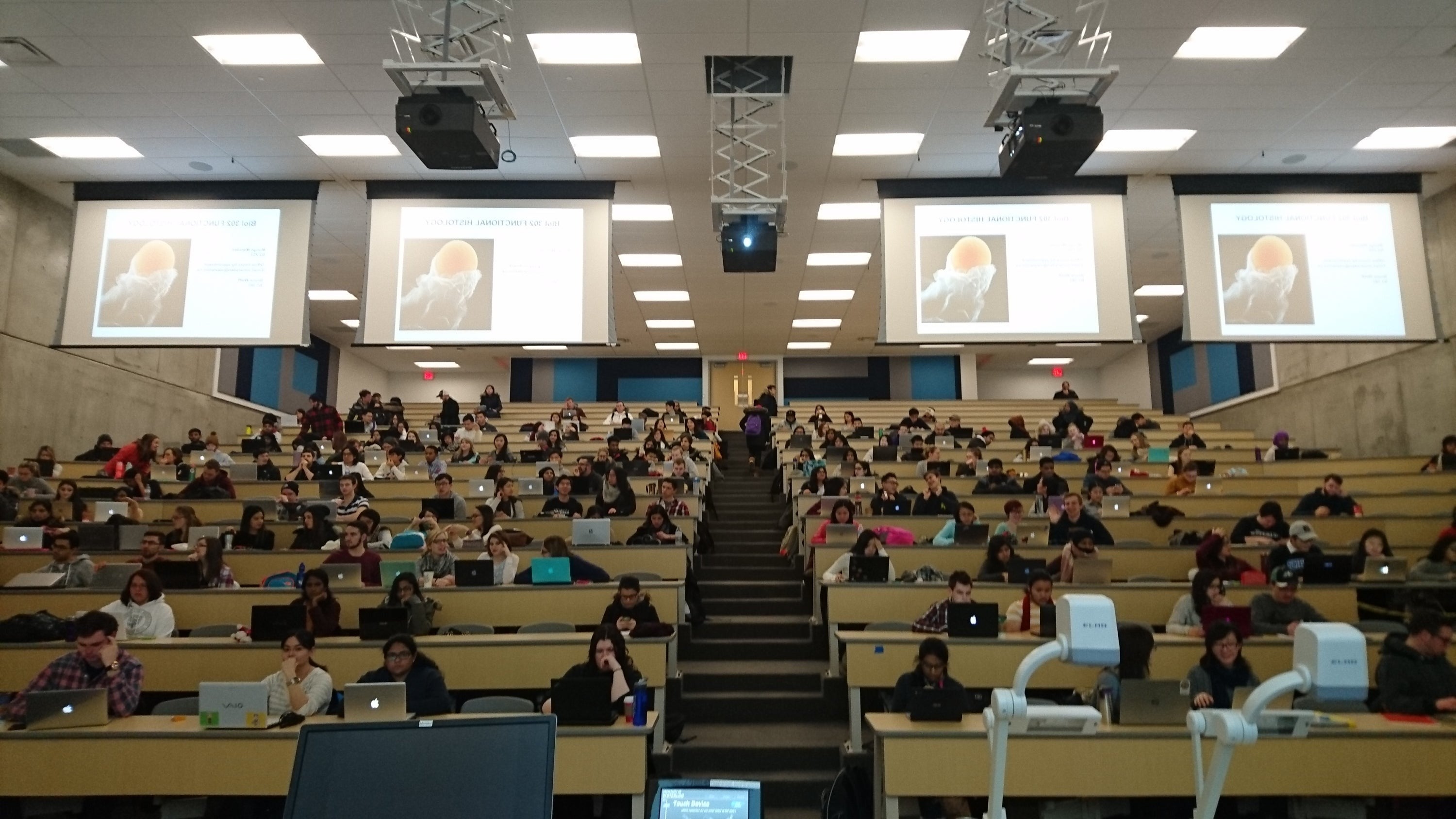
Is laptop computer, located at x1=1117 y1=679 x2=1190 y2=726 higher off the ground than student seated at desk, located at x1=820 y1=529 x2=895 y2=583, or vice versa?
student seated at desk, located at x1=820 y1=529 x2=895 y2=583

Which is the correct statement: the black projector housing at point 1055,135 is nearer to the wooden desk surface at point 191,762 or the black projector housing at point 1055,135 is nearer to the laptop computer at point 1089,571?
the laptop computer at point 1089,571

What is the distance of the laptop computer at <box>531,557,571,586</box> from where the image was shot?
7.58 metres

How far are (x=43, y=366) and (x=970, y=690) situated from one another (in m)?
12.5

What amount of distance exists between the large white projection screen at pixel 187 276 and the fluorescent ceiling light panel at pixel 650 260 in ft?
17.5

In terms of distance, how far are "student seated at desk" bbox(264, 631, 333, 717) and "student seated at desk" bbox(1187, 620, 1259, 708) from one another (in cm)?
522

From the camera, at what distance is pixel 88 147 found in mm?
10484

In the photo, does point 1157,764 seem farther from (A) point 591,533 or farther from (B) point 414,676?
(A) point 591,533

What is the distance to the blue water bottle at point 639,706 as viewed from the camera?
5.32 m

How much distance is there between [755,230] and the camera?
32.0ft

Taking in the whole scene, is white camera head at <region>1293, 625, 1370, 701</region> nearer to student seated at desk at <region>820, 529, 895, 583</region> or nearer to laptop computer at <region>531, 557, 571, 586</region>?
student seated at desk at <region>820, 529, 895, 583</region>

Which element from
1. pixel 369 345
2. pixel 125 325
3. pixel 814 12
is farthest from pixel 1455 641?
pixel 125 325

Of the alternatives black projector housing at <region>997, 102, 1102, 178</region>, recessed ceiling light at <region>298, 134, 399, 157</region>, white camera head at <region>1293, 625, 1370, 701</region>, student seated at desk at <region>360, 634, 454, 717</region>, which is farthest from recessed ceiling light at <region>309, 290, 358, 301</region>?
white camera head at <region>1293, 625, 1370, 701</region>

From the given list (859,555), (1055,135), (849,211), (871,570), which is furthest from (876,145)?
(871,570)

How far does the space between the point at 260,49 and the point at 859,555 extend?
688 centimetres
